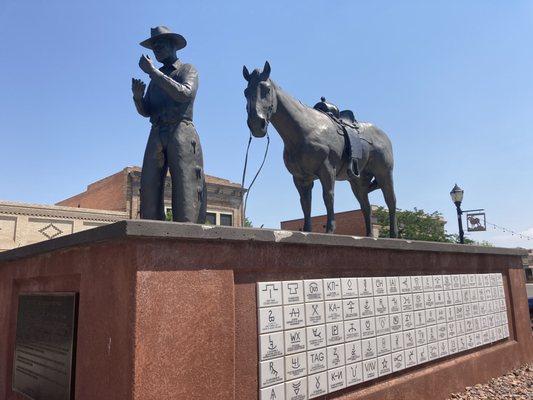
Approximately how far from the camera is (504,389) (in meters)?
5.74

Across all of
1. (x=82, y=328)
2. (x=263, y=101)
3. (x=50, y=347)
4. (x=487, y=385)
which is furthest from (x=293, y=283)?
(x=487, y=385)

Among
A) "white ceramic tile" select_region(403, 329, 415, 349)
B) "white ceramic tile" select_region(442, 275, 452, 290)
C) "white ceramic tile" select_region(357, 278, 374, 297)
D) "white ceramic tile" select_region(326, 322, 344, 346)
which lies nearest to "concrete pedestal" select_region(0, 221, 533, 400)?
"white ceramic tile" select_region(357, 278, 374, 297)

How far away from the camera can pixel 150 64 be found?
4.27m

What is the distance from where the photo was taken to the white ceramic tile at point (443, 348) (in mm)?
5441

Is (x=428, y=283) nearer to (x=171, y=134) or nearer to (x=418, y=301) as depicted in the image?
(x=418, y=301)

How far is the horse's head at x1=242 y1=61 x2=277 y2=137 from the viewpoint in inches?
198

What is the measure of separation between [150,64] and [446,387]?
4.95 m

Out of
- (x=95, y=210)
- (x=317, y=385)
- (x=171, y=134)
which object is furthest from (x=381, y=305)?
(x=95, y=210)

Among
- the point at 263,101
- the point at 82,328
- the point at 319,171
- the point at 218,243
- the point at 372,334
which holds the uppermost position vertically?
the point at 263,101

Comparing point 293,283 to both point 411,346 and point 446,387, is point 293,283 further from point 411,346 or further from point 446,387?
point 446,387

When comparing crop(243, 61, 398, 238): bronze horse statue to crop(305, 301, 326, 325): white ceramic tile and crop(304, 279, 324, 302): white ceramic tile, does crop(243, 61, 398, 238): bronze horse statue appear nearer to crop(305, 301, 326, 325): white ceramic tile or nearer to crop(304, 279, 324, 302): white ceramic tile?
crop(304, 279, 324, 302): white ceramic tile

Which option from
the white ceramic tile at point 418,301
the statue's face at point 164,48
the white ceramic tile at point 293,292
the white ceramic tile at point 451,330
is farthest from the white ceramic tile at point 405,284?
the statue's face at point 164,48

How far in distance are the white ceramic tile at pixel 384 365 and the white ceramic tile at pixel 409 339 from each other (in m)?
0.36

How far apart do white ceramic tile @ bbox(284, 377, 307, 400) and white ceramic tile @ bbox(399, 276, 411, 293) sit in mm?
1932
